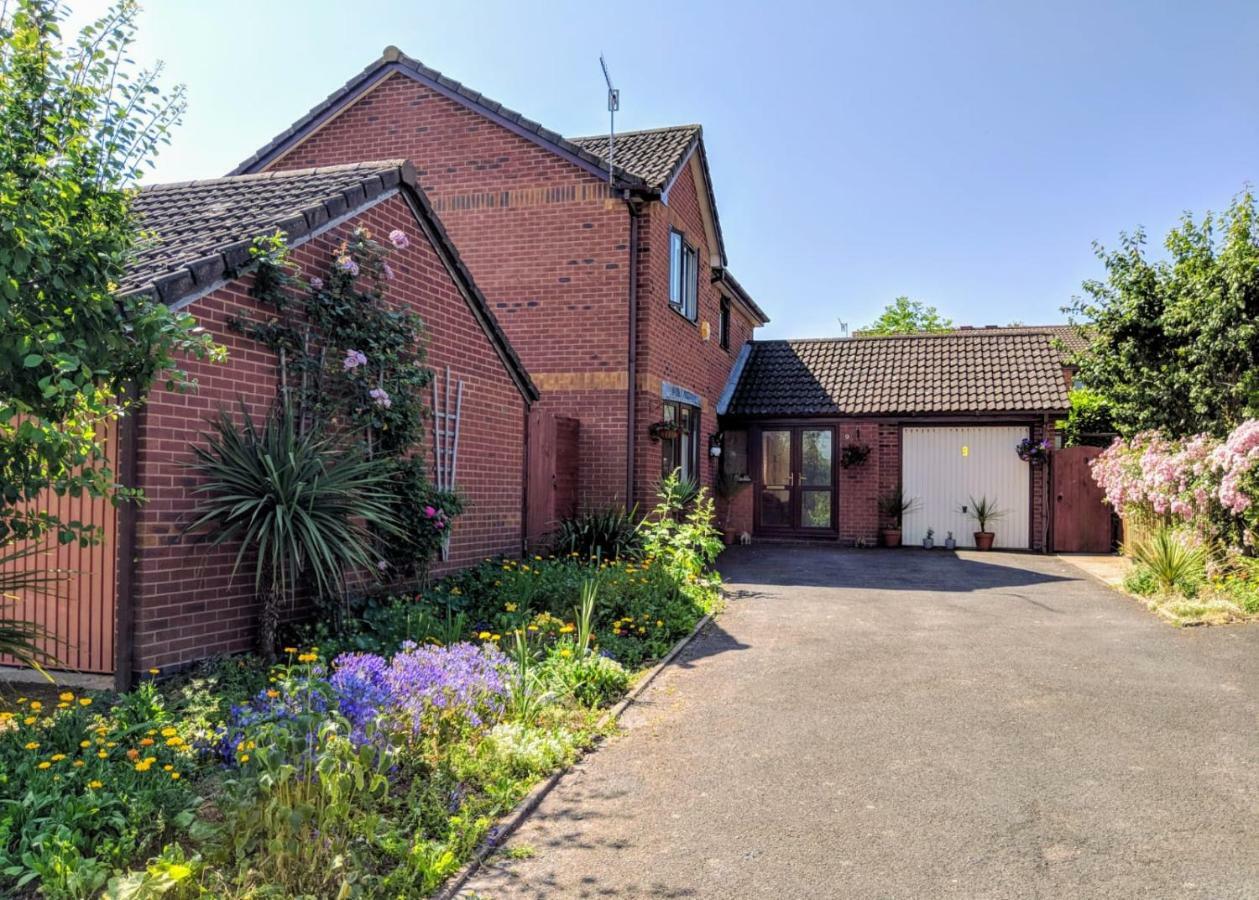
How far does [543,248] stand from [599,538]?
469 cm

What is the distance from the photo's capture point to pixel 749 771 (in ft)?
16.6

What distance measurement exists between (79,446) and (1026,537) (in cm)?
1784

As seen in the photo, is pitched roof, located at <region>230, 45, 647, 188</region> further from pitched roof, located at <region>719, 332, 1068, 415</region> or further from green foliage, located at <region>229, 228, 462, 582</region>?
pitched roof, located at <region>719, 332, 1068, 415</region>

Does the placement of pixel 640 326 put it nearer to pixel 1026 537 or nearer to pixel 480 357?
pixel 480 357

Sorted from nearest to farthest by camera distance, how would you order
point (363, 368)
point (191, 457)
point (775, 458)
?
point (191, 457) → point (363, 368) → point (775, 458)

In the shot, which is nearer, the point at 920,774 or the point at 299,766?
the point at 299,766

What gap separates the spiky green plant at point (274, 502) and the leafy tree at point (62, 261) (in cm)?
211

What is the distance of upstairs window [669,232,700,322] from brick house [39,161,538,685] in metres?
5.86

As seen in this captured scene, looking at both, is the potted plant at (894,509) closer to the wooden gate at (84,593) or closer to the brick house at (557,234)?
the brick house at (557,234)

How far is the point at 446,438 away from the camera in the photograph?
9.48 m

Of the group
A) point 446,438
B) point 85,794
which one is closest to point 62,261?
point 85,794

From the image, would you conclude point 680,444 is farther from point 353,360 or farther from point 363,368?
point 353,360

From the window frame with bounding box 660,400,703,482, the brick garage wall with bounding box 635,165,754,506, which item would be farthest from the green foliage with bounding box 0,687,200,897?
the window frame with bounding box 660,400,703,482

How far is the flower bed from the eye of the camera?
11.3ft
